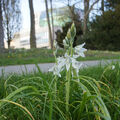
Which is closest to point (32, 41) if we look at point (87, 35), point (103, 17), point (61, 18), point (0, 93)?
point (87, 35)

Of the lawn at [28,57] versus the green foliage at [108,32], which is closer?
the lawn at [28,57]

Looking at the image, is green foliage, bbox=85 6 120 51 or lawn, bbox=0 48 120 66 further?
green foliage, bbox=85 6 120 51

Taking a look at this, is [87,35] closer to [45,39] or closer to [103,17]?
[103,17]

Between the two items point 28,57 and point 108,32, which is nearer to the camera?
point 28,57

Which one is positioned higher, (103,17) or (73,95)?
(103,17)

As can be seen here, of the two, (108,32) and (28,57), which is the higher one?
(108,32)

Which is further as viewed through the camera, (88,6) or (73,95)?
(88,6)

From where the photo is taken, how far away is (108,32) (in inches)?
645

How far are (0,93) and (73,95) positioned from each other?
704 mm

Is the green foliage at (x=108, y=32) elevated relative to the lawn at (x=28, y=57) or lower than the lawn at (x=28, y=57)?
elevated

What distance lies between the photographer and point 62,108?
1031mm

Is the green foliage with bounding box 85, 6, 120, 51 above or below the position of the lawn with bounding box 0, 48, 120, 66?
above

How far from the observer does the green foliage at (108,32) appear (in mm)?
16078

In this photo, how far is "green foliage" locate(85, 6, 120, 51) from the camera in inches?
633
